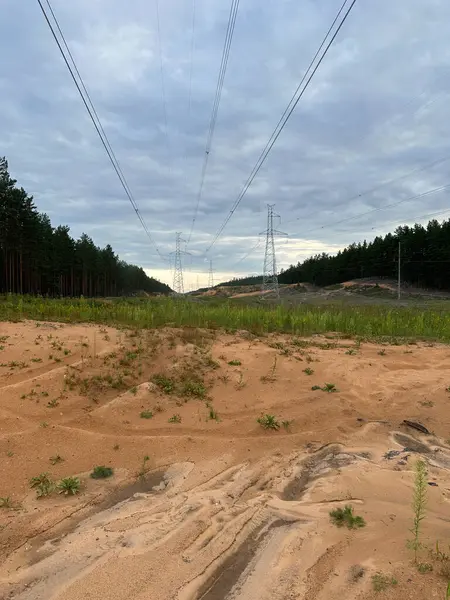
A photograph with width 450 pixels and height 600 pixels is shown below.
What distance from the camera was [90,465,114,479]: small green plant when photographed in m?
4.69

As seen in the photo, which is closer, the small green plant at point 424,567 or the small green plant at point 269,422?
the small green plant at point 424,567

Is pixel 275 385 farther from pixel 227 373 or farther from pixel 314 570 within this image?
pixel 314 570

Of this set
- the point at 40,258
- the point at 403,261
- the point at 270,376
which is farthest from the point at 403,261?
the point at 270,376

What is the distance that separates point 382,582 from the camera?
2.77 meters

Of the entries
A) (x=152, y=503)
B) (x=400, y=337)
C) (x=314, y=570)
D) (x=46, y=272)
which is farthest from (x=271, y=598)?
(x=46, y=272)

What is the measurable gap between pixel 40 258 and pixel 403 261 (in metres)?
59.4

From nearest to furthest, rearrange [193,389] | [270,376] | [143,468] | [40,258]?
[143,468] → [193,389] → [270,376] → [40,258]

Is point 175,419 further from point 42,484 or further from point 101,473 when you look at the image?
point 42,484

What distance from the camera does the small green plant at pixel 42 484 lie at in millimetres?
4230

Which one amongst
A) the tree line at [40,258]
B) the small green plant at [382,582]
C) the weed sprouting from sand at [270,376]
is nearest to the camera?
the small green plant at [382,582]

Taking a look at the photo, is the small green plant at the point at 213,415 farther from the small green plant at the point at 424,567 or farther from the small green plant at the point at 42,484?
the small green plant at the point at 424,567

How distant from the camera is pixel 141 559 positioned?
3.12m

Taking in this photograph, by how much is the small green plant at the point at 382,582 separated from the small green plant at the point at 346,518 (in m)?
0.67

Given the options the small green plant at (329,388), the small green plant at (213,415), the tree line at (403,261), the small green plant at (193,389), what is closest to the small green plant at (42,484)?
the small green plant at (213,415)
